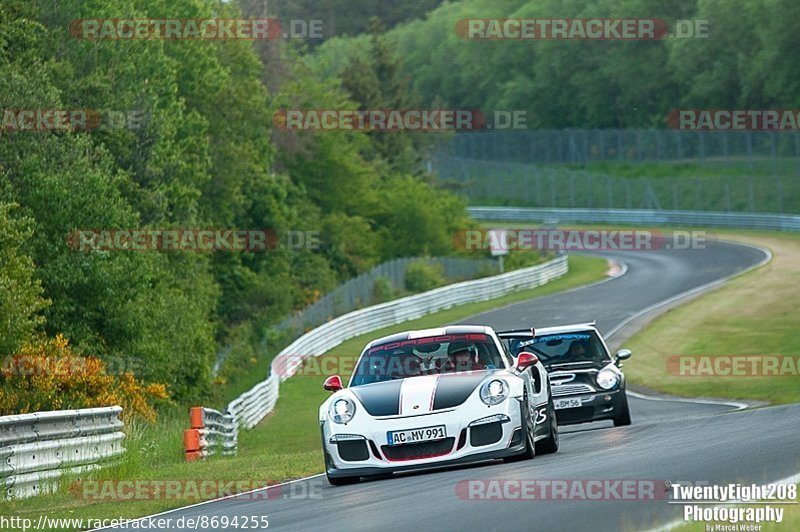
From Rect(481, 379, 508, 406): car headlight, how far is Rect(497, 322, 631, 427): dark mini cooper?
5.66 meters

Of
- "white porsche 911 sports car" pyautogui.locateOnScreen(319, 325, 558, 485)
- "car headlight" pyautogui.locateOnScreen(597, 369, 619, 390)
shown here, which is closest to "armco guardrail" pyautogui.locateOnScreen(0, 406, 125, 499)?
"white porsche 911 sports car" pyautogui.locateOnScreen(319, 325, 558, 485)

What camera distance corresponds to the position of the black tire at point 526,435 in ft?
43.8

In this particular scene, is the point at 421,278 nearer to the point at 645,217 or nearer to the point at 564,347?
the point at 645,217

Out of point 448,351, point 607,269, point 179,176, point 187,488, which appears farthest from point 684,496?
point 607,269

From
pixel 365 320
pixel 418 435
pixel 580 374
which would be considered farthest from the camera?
pixel 365 320

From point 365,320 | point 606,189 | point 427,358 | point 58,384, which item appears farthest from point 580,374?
point 606,189

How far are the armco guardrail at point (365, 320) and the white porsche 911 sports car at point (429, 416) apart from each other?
13.8 meters

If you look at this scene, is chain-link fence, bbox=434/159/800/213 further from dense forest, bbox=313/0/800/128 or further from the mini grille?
the mini grille

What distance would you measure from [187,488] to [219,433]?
28.6 ft

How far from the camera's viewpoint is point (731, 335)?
4028 centimetres

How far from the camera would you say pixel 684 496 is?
9.75 m

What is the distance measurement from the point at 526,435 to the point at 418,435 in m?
1.11

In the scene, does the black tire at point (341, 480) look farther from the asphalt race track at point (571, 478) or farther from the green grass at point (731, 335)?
the green grass at point (731, 335)

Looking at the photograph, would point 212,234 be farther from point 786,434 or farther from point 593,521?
point 593,521
